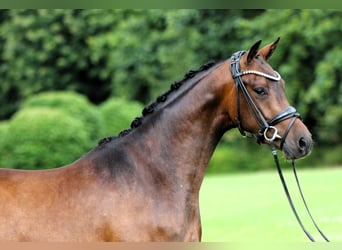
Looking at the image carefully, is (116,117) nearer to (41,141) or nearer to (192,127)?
(41,141)

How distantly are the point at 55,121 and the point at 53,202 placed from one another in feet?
37.1

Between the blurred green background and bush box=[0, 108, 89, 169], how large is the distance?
0.11 ft

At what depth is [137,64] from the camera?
85.9ft

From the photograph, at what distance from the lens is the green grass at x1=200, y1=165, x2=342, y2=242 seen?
8.72m

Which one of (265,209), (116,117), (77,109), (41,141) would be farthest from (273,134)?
(116,117)

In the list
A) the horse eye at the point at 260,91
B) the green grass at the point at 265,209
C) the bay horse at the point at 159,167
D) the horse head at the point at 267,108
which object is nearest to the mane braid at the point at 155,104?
the bay horse at the point at 159,167

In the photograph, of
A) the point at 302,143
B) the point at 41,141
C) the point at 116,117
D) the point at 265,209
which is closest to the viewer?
the point at 302,143

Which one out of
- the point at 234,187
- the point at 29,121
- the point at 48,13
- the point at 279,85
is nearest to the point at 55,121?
the point at 29,121

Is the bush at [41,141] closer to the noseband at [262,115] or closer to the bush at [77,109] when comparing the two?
the bush at [77,109]

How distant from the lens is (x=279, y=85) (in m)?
4.16

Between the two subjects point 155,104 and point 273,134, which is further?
point 155,104

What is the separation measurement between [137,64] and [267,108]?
2223 centimetres

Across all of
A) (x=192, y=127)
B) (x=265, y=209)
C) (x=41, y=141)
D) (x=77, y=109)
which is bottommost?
(x=192, y=127)

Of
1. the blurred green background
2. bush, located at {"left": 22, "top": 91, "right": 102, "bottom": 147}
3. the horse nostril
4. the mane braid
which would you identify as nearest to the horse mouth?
the horse nostril
